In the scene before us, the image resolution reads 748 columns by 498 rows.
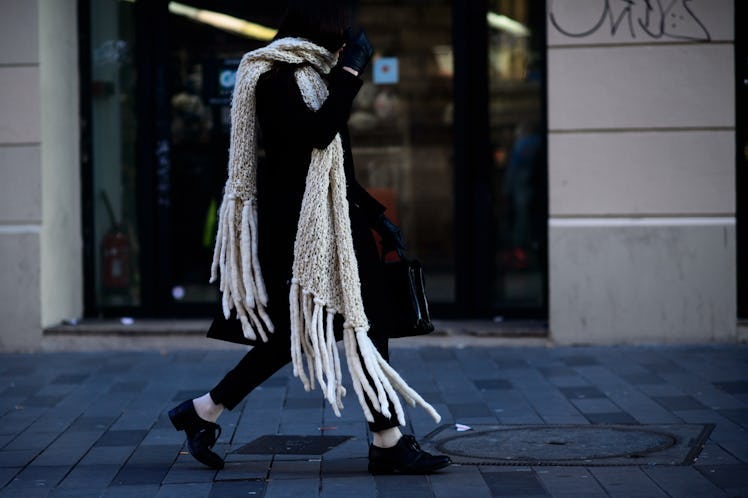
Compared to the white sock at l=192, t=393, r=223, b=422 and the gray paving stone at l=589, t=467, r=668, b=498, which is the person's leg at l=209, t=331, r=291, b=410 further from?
the gray paving stone at l=589, t=467, r=668, b=498

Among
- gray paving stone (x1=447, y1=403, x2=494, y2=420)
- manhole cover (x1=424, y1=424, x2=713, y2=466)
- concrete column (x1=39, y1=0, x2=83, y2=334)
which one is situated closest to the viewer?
manhole cover (x1=424, y1=424, x2=713, y2=466)

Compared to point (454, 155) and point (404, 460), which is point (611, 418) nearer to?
point (404, 460)

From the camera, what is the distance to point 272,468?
5320 millimetres

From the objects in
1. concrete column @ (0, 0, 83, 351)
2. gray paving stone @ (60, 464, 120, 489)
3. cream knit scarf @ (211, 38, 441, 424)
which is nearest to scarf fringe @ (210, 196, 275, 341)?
cream knit scarf @ (211, 38, 441, 424)

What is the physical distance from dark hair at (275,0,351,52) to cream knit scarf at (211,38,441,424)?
0.16 ft

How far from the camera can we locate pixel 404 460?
508 cm

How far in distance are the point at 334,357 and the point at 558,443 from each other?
1222mm

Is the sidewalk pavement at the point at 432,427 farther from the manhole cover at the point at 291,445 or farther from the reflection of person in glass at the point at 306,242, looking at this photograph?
the reflection of person in glass at the point at 306,242

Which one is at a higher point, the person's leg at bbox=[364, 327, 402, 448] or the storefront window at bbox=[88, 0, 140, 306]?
the storefront window at bbox=[88, 0, 140, 306]

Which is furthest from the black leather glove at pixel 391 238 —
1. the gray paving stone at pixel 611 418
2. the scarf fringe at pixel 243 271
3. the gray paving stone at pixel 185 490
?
the gray paving stone at pixel 611 418

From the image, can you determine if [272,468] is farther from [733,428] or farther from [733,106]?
[733,106]

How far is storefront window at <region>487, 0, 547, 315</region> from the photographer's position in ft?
31.2

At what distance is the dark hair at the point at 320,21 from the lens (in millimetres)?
5090

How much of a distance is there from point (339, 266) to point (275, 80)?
765 millimetres
